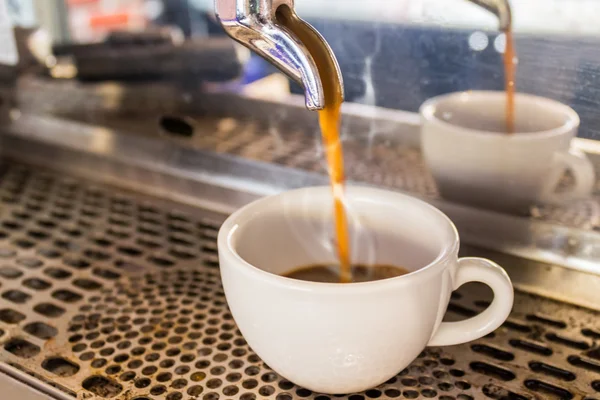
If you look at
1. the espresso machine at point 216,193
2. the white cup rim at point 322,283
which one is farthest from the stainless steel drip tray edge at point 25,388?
the white cup rim at point 322,283

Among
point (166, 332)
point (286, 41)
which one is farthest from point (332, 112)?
point (166, 332)

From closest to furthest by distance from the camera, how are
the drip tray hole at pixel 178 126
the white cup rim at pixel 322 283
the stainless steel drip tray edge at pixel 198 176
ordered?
the white cup rim at pixel 322 283 < the stainless steel drip tray edge at pixel 198 176 < the drip tray hole at pixel 178 126

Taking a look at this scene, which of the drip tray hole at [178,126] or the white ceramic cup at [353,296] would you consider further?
the drip tray hole at [178,126]

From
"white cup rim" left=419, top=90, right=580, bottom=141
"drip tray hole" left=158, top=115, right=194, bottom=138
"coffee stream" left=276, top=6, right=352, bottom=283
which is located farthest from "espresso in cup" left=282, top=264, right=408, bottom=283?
"drip tray hole" left=158, top=115, right=194, bottom=138

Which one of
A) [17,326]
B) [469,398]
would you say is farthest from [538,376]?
[17,326]

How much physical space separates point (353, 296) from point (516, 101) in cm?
22

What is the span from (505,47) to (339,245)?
167mm

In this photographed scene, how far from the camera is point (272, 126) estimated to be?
0.57 meters

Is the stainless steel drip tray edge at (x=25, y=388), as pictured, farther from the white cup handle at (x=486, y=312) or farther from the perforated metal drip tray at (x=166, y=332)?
the white cup handle at (x=486, y=312)

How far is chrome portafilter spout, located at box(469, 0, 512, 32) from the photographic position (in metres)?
0.42

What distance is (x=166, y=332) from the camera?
371 millimetres

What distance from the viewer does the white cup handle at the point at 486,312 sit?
12.5 inches

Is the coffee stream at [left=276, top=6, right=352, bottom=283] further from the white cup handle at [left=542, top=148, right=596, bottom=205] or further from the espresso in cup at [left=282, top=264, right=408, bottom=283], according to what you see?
the white cup handle at [left=542, top=148, right=596, bottom=205]

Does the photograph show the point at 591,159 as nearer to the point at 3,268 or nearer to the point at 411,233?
the point at 411,233
